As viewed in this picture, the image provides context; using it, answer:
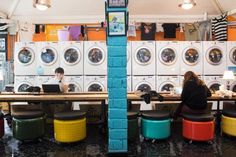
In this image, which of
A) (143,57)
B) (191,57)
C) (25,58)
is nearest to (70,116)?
(143,57)

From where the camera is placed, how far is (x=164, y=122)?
4012 millimetres

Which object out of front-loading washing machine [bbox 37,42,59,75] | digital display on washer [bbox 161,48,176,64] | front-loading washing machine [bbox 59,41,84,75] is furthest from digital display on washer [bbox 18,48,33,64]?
digital display on washer [bbox 161,48,176,64]

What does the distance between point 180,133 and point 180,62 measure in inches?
98.3

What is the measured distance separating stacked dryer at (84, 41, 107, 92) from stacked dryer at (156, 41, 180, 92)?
1.42 meters

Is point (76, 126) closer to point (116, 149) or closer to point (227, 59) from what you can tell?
point (116, 149)

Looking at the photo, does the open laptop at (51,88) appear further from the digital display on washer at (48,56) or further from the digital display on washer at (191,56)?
Answer: the digital display on washer at (191,56)

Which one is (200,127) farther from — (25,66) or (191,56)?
(25,66)

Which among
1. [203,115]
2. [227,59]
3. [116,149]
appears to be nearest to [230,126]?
[203,115]

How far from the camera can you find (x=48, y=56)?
6.61 m

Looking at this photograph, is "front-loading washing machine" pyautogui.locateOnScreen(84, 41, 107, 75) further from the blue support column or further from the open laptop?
the blue support column

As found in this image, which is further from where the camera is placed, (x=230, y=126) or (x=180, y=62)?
(x=180, y=62)

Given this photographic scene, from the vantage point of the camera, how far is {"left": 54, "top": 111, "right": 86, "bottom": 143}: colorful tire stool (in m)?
3.86

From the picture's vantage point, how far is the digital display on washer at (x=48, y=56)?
658 cm

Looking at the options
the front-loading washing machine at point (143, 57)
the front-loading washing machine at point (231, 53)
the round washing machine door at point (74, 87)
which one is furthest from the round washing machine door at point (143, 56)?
the front-loading washing machine at point (231, 53)
